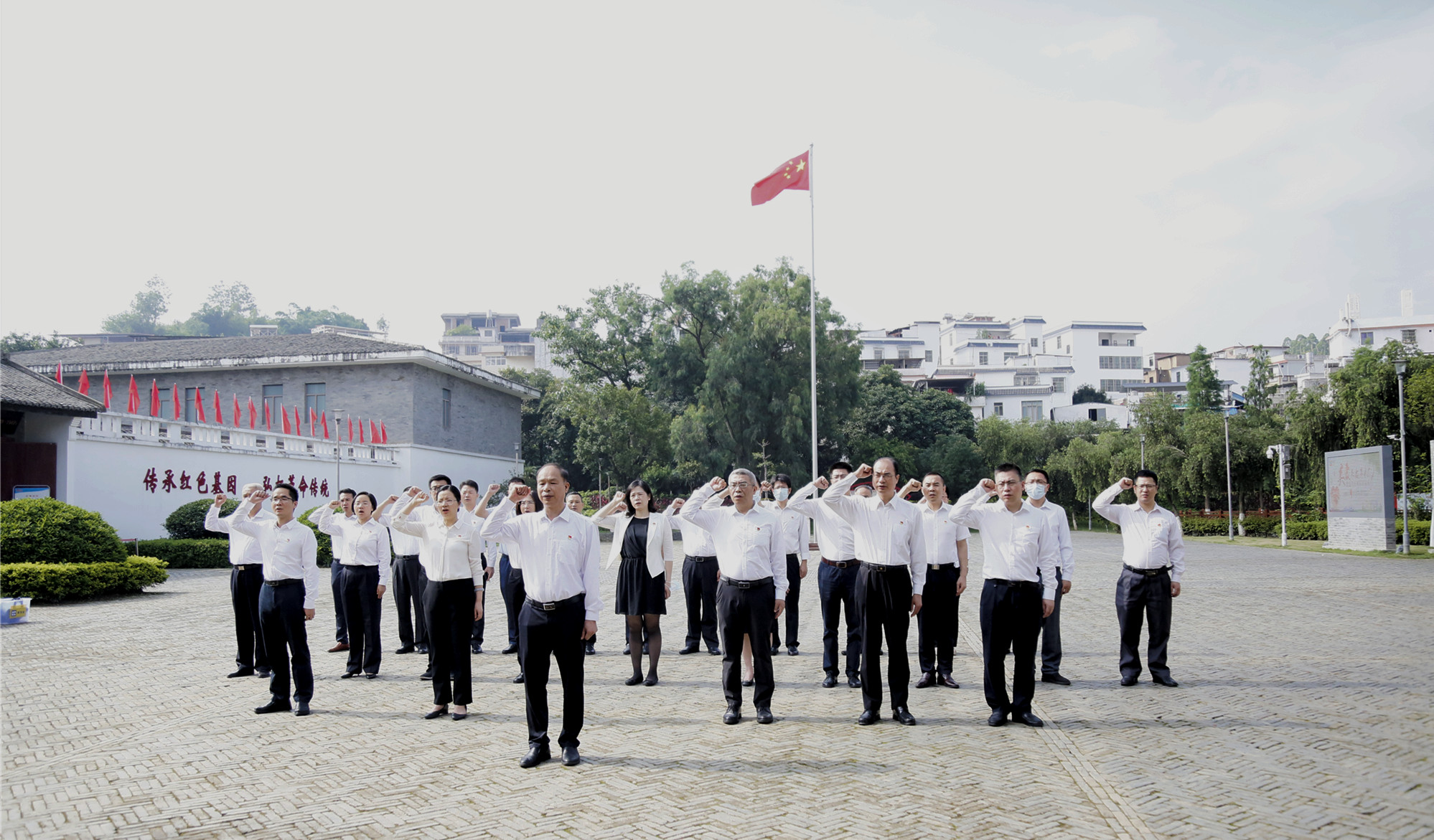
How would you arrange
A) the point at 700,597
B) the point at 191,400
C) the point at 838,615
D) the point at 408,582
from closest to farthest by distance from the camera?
the point at 838,615
the point at 408,582
the point at 700,597
the point at 191,400

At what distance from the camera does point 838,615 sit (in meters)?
7.89

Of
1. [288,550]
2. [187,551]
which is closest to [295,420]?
[187,551]

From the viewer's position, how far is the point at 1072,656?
931 centimetres

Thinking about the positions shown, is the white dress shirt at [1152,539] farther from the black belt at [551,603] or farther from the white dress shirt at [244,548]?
the white dress shirt at [244,548]

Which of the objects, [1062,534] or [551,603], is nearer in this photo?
[551,603]

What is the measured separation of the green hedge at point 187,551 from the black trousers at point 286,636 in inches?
585

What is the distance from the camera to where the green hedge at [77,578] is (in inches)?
538

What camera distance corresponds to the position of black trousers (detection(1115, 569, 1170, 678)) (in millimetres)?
7812

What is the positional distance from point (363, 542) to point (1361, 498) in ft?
90.3

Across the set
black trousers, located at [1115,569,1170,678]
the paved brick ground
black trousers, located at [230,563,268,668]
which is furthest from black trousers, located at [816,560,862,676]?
black trousers, located at [230,563,268,668]

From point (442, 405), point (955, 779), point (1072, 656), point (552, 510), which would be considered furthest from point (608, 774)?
point (442, 405)

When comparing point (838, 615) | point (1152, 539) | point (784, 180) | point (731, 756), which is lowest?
point (731, 756)

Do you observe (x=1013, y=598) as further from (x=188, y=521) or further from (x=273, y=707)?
(x=188, y=521)

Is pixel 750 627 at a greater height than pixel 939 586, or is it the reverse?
pixel 939 586
